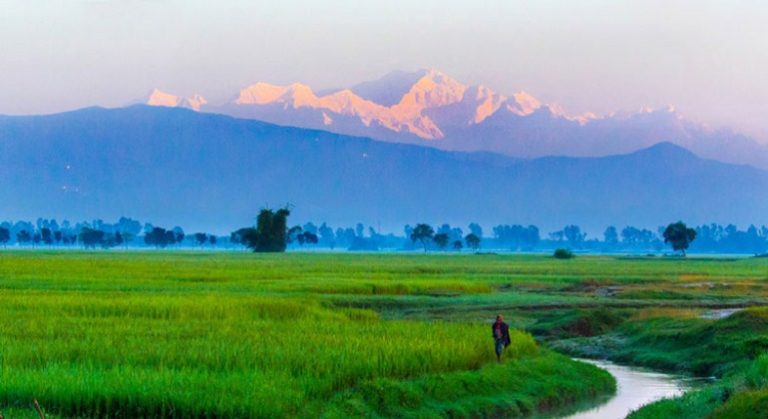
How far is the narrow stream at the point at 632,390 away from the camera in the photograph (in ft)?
93.0

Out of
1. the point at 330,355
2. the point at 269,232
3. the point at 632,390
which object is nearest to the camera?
the point at 330,355

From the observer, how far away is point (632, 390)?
3216cm

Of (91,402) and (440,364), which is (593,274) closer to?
(440,364)

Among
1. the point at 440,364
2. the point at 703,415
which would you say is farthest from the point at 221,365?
the point at 703,415

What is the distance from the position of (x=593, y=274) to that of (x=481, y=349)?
66504mm

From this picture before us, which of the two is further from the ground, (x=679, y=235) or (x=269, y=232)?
(x=269, y=232)

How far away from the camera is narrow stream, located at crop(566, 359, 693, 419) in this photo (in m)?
28.3

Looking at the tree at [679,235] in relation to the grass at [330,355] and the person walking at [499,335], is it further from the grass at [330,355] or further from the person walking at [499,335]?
the person walking at [499,335]

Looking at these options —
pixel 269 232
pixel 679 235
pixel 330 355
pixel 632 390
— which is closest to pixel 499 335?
pixel 632 390

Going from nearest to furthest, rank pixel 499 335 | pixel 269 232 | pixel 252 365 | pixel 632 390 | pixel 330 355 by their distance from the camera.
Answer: pixel 252 365 < pixel 330 355 < pixel 499 335 < pixel 632 390 < pixel 269 232

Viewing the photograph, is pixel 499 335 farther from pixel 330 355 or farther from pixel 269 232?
pixel 269 232

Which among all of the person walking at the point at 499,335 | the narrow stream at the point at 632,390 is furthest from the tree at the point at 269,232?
the person walking at the point at 499,335

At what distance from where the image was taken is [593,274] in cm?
9550

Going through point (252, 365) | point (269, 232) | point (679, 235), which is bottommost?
point (252, 365)
